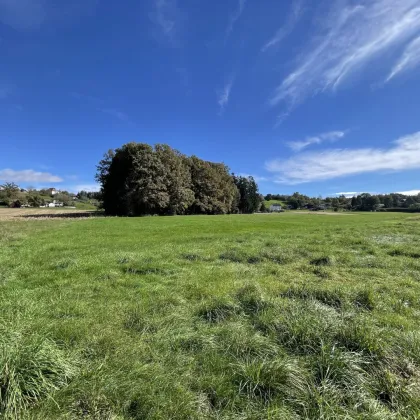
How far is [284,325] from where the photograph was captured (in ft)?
13.8

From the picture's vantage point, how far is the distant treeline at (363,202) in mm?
139663

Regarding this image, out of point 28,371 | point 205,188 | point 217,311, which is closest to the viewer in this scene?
point 28,371

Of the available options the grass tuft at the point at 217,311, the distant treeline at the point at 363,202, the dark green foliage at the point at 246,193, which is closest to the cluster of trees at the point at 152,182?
the dark green foliage at the point at 246,193

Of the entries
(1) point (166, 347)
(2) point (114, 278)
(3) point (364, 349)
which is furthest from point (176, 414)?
(2) point (114, 278)

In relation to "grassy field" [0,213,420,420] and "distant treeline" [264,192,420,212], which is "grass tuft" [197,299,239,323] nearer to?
"grassy field" [0,213,420,420]

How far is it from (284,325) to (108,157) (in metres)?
55.4

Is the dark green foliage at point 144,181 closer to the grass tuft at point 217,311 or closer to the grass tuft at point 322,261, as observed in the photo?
the grass tuft at point 322,261

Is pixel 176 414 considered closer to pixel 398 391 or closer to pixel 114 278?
pixel 398 391

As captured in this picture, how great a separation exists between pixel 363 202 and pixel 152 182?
139583 mm

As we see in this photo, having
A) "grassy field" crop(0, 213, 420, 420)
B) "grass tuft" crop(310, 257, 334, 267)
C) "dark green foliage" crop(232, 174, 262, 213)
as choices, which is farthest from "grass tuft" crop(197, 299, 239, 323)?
"dark green foliage" crop(232, 174, 262, 213)

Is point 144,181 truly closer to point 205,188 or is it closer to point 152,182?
point 152,182

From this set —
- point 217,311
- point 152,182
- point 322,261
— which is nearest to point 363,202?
point 152,182

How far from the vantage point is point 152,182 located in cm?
4775

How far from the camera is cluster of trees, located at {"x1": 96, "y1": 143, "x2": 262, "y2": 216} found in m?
47.5
